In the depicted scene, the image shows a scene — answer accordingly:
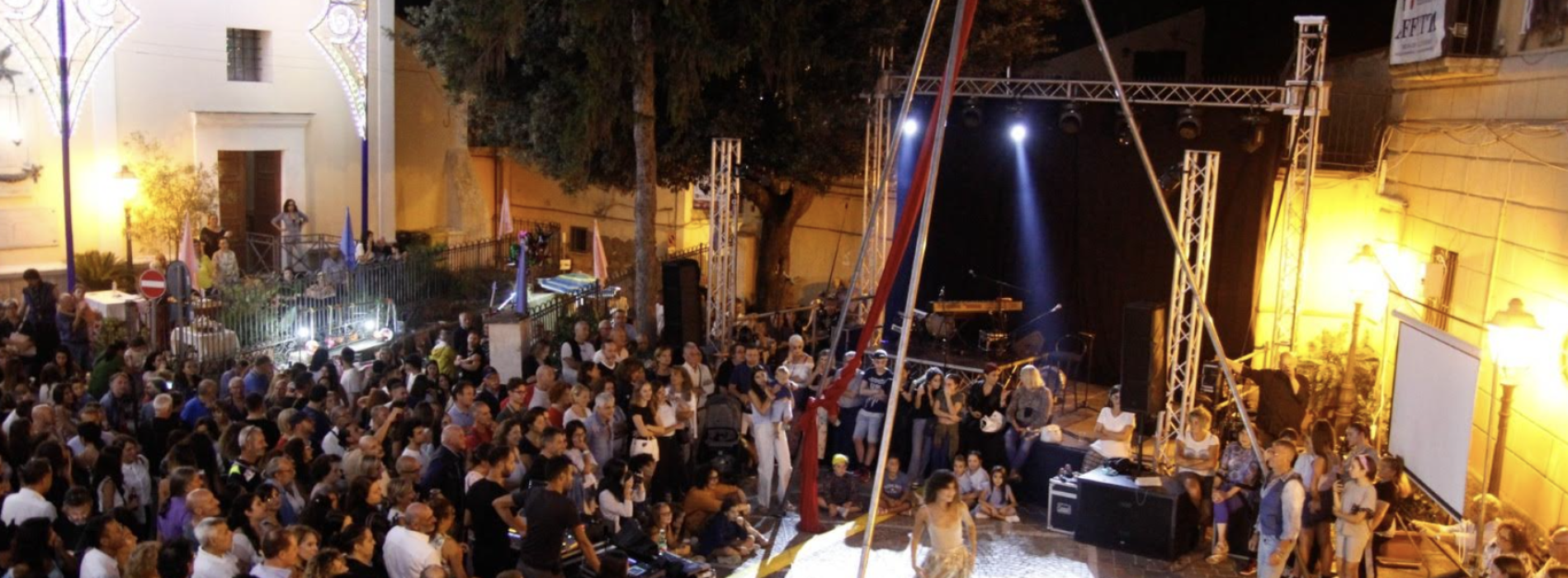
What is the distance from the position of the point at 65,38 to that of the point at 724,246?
9.76m

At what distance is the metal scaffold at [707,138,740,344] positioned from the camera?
15711 mm

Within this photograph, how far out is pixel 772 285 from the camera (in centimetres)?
2331

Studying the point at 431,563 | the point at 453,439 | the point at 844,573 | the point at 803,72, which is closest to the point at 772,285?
the point at 803,72

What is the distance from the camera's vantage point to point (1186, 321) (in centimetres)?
1323

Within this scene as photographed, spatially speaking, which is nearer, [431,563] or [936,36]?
[431,563]

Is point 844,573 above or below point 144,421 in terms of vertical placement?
below

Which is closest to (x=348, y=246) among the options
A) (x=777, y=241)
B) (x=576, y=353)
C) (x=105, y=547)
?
(x=777, y=241)

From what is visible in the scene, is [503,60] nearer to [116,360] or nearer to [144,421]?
[116,360]

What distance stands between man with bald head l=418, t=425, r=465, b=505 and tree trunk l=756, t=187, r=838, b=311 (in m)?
13.6

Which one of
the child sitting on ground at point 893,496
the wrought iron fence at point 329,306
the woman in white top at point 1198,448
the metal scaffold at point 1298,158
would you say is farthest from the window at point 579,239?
the woman in white top at point 1198,448

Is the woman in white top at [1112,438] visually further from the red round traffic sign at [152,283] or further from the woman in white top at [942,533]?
the red round traffic sign at [152,283]

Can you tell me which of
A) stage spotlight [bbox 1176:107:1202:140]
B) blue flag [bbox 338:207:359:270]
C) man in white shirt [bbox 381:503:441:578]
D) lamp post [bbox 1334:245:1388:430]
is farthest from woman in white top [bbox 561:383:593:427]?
blue flag [bbox 338:207:359:270]

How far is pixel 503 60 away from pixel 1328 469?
11.2 m

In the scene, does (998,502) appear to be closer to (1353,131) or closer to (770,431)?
(770,431)
